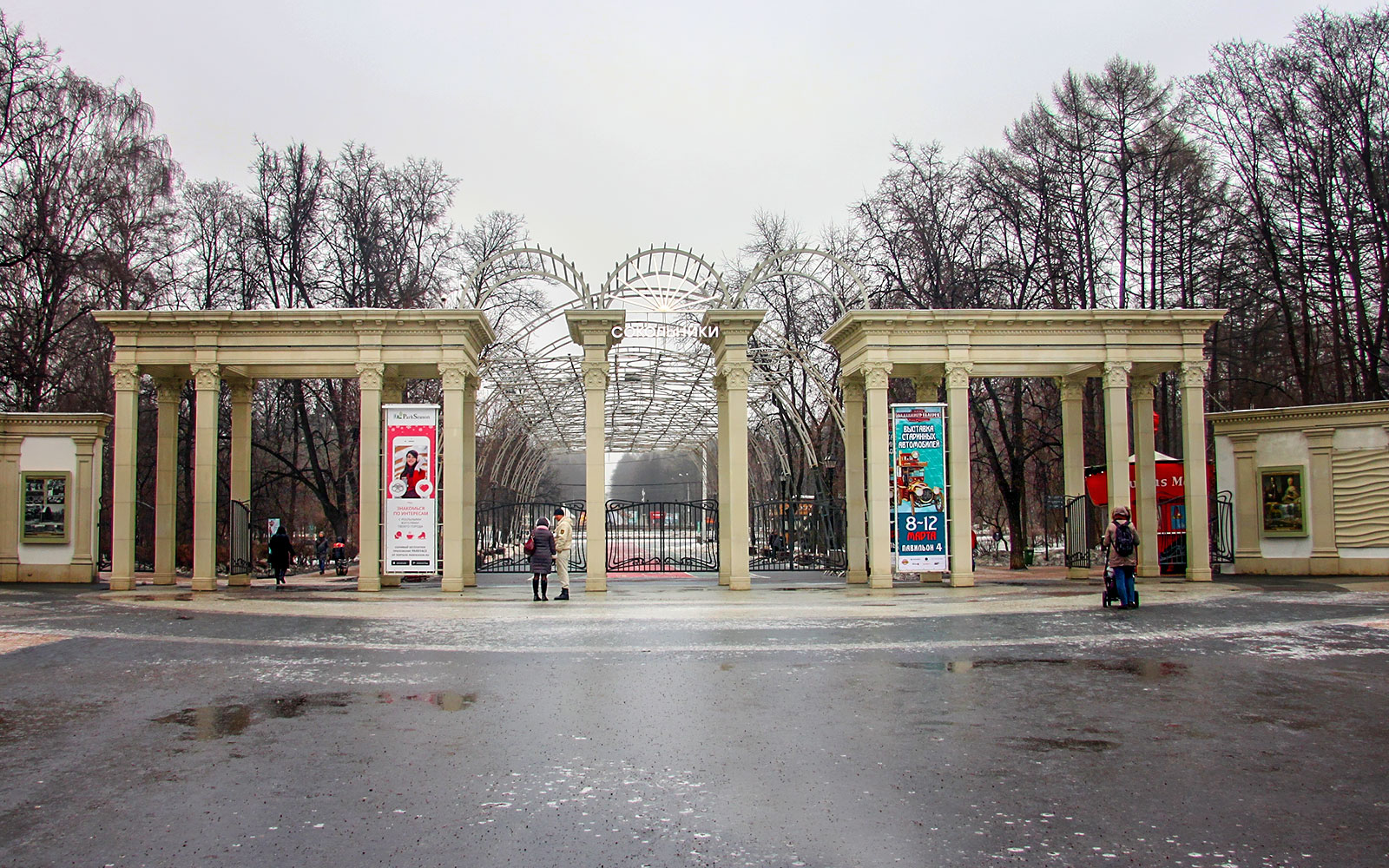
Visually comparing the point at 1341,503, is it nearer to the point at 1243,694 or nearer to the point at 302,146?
the point at 1243,694

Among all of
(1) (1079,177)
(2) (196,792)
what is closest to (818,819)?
(2) (196,792)

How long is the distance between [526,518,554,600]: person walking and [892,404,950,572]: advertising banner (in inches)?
290

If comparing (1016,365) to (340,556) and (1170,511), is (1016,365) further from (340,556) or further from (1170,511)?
(340,556)

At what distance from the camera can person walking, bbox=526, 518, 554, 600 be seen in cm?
1964

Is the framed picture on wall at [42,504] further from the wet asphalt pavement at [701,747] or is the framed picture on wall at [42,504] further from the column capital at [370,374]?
the wet asphalt pavement at [701,747]

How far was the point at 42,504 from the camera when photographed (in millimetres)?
23891

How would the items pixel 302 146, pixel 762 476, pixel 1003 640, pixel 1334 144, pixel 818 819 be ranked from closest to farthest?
pixel 818 819, pixel 1003 640, pixel 1334 144, pixel 302 146, pixel 762 476

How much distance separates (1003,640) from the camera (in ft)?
41.4

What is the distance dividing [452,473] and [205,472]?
539 centimetres

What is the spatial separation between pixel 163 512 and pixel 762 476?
1149 inches

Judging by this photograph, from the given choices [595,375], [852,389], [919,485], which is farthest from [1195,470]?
[595,375]

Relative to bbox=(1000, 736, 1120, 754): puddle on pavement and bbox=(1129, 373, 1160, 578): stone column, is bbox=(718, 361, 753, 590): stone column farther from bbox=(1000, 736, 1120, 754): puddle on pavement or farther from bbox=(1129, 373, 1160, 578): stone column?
bbox=(1000, 736, 1120, 754): puddle on pavement

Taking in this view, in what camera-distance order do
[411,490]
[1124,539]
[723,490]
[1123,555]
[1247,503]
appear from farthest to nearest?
[723,490]
[1247,503]
[411,490]
[1123,555]
[1124,539]

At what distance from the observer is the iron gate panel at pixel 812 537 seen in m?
28.9
